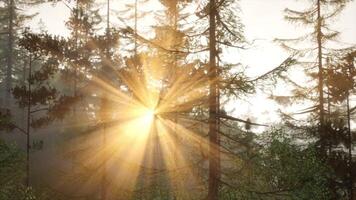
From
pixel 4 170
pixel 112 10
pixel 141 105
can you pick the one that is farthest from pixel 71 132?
pixel 141 105

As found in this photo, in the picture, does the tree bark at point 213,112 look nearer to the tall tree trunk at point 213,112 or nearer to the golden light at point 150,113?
the tall tree trunk at point 213,112

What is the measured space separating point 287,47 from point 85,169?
52.8 ft

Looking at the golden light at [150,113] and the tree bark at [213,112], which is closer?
the golden light at [150,113]

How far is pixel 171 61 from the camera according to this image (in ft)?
38.6

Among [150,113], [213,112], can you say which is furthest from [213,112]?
[150,113]

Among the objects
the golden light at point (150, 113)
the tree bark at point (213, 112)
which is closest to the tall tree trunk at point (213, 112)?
the tree bark at point (213, 112)

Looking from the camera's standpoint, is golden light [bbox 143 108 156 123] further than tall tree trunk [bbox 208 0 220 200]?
No

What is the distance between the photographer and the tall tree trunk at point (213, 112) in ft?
36.3

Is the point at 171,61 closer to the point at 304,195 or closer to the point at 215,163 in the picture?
the point at 215,163

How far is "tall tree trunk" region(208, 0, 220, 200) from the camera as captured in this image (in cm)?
1105

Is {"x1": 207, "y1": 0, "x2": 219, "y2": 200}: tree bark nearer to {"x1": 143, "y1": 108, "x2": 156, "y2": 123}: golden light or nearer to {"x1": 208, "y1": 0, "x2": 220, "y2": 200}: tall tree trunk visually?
{"x1": 208, "y1": 0, "x2": 220, "y2": 200}: tall tree trunk

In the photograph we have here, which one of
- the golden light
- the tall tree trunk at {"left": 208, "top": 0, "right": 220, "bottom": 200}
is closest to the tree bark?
the tall tree trunk at {"left": 208, "top": 0, "right": 220, "bottom": 200}

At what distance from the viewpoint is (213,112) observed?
36.7ft

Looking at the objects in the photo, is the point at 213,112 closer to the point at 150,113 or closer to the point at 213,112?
the point at 213,112
